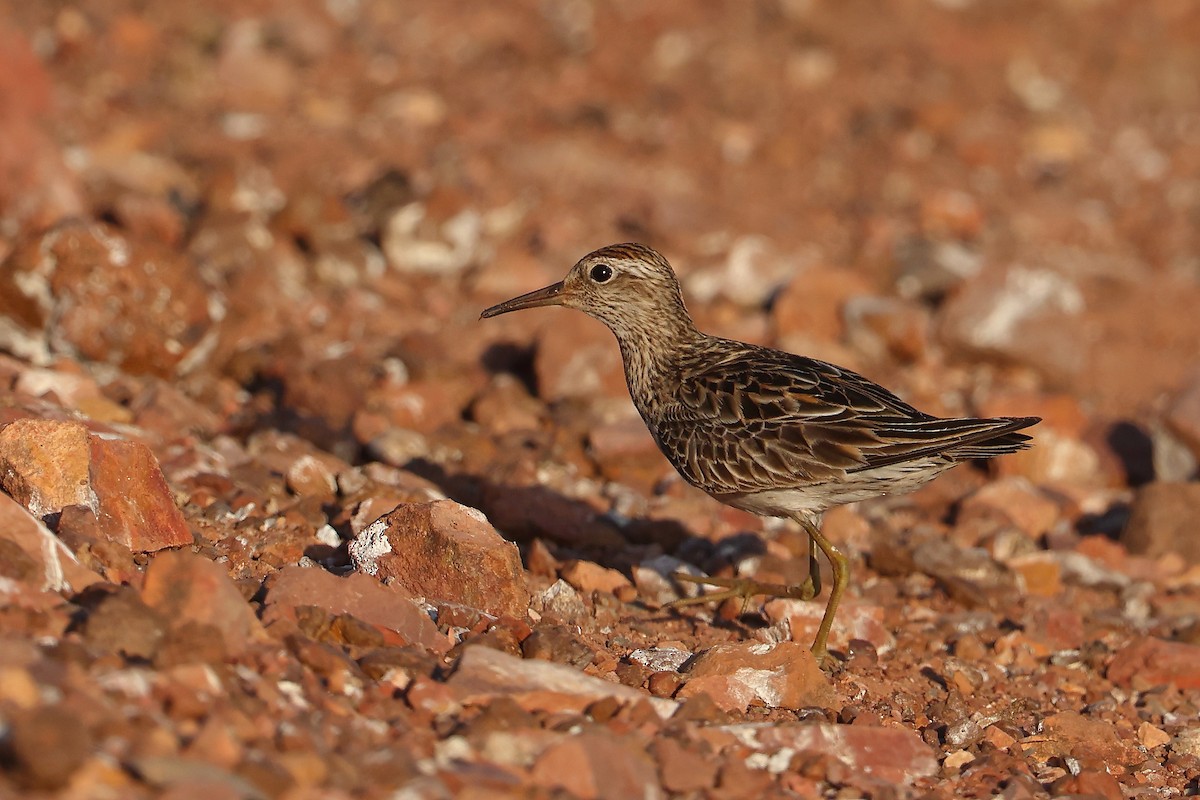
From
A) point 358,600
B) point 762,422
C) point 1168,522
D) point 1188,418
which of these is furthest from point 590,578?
point 1188,418

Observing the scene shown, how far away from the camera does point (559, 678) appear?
5250mm

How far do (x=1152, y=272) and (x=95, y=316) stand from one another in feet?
30.8

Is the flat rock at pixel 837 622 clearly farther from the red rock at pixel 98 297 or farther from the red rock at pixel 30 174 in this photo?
the red rock at pixel 30 174

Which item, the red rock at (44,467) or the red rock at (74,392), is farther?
the red rock at (74,392)

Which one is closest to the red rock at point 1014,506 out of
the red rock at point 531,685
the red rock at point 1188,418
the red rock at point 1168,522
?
the red rock at point 1168,522

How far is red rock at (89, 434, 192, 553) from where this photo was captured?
601cm

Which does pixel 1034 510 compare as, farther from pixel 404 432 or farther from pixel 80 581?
pixel 80 581

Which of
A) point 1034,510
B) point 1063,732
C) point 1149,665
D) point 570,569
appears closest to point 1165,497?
point 1034,510

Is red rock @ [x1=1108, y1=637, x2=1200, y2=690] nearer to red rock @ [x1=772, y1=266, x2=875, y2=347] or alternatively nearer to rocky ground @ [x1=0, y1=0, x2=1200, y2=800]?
rocky ground @ [x1=0, y1=0, x2=1200, y2=800]

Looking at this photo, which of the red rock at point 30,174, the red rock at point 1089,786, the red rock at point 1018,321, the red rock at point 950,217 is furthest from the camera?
the red rock at point 950,217

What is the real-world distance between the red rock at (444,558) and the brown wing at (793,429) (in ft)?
4.00

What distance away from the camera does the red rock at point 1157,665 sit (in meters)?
6.97

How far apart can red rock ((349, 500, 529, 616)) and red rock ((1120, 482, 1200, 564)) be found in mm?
4289

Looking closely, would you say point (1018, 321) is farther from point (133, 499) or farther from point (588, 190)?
point (133, 499)
